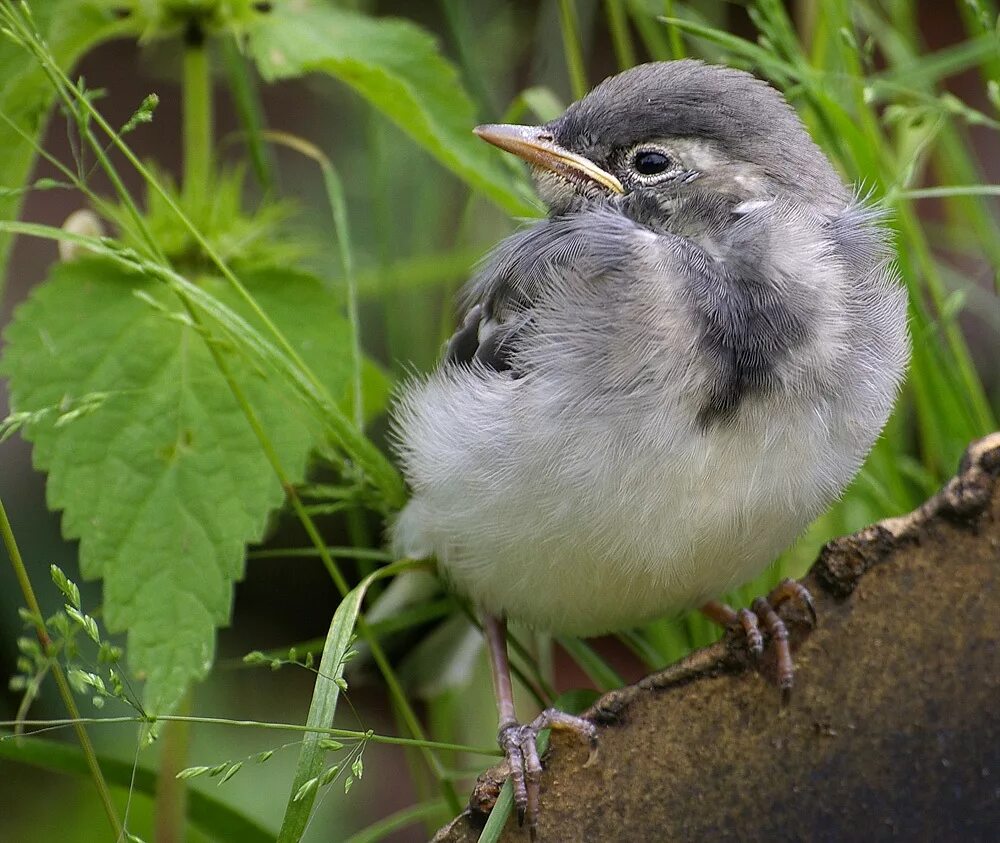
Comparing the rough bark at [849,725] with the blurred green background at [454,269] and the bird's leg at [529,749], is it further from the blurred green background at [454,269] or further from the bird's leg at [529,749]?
the blurred green background at [454,269]

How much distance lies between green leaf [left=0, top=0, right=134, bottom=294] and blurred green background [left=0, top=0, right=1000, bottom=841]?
0.46 meters

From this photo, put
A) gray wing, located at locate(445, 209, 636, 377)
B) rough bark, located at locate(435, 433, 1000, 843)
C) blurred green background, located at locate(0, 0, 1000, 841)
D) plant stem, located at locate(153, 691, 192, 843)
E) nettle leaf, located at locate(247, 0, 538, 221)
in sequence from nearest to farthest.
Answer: rough bark, located at locate(435, 433, 1000, 843)
gray wing, located at locate(445, 209, 636, 377)
plant stem, located at locate(153, 691, 192, 843)
nettle leaf, located at locate(247, 0, 538, 221)
blurred green background, located at locate(0, 0, 1000, 841)

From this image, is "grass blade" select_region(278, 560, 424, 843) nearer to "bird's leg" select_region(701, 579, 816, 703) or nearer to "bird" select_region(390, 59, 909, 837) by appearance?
"bird" select_region(390, 59, 909, 837)

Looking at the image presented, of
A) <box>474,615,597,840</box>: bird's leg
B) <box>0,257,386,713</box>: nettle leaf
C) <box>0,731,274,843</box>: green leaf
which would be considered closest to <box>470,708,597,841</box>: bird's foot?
<box>474,615,597,840</box>: bird's leg

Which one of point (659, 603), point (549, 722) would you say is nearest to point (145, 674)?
point (549, 722)

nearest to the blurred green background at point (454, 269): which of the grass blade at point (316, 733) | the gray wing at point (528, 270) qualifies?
the grass blade at point (316, 733)

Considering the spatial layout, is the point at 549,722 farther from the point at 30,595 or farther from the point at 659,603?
the point at 30,595

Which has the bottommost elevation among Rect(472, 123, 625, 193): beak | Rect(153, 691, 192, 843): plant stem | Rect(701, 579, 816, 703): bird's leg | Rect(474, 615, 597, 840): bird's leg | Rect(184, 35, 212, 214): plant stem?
Rect(153, 691, 192, 843): plant stem

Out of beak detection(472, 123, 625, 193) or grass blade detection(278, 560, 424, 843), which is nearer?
grass blade detection(278, 560, 424, 843)

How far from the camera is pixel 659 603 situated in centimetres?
227

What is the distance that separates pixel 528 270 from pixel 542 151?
0.28 meters

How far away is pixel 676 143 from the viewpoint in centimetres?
227

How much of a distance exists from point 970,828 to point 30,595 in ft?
4.58

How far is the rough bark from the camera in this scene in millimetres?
1780
